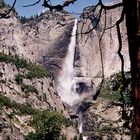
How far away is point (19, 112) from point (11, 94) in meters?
20.0

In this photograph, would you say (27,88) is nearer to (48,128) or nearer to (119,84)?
(48,128)

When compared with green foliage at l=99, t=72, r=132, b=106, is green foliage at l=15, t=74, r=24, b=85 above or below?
above

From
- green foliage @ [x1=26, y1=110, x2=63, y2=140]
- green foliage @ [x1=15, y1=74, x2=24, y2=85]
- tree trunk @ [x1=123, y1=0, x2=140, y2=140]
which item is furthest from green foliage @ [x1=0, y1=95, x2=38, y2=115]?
tree trunk @ [x1=123, y1=0, x2=140, y2=140]

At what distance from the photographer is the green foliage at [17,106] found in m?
153

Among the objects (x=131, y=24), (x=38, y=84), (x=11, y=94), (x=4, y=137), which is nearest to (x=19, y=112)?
(x=11, y=94)

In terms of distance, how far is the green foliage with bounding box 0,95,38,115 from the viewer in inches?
6038

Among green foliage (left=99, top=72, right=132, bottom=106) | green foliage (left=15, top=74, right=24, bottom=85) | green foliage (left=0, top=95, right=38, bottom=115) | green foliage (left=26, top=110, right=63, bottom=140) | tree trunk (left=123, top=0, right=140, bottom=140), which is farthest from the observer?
green foliage (left=15, top=74, right=24, bottom=85)

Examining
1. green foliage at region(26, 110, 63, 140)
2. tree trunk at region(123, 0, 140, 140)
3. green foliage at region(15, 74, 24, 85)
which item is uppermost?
green foliage at region(15, 74, 24, 85)

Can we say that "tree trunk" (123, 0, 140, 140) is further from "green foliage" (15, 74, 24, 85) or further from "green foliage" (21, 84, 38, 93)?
"green foliage" (15, 74, 24, 85)

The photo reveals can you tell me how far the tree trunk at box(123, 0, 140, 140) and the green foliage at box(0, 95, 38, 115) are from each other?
145 m

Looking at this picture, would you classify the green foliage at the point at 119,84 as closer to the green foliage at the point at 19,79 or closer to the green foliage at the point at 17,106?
the green foliage at the point at 17,106

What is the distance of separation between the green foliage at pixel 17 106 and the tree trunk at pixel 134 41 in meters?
145

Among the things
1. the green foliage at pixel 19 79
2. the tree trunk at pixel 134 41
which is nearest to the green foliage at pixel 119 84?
the tree trunk at pixel 134 41

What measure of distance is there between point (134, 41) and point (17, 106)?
160 metres
